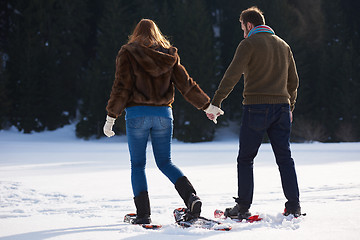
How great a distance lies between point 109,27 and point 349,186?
2208cm

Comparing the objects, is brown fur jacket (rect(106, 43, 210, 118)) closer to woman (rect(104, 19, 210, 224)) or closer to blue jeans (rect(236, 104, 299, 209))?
woman (rect(104, 19, 210, 224))

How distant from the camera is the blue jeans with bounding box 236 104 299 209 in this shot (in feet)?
11.9

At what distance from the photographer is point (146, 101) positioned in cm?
348

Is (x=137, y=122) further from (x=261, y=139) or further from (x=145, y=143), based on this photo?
Result: (x=261, y=139)

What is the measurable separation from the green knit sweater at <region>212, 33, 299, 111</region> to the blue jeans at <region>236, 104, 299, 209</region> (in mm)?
89

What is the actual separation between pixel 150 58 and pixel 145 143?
72cm

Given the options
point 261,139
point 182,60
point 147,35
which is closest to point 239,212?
point 261,139

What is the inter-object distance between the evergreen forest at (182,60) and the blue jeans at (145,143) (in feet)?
63.5

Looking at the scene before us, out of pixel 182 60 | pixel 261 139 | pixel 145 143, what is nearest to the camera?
pixel 145 143

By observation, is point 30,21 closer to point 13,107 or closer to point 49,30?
point 49,30

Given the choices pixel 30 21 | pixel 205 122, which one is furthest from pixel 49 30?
pixel 205 122

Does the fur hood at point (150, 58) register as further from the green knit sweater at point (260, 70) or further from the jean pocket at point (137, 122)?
the green knit sweater at point (260, 70)

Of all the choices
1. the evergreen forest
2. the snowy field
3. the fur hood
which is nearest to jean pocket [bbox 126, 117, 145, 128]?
the fur hood

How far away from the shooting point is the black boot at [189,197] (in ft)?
11.1
